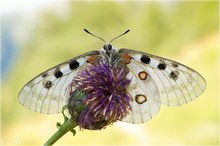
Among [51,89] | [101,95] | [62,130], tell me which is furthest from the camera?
[51,89]

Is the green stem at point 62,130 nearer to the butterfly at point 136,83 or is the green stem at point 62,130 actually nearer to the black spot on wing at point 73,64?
the butterfly at point 136,83

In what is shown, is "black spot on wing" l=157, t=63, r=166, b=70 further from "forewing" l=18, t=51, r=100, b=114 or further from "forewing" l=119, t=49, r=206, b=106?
"forewing" l=18, t=51, r=100, b=114

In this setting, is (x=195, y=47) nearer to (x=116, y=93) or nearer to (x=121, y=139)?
(x=121, y=139)

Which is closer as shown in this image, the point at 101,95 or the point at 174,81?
the point at 101,95

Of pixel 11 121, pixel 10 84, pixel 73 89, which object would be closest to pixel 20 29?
pixel 10 84

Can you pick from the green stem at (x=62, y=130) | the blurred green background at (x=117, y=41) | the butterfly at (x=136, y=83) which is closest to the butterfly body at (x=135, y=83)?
the butterfly at (x=136, y=83)

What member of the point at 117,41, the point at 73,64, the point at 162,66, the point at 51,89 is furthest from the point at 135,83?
the point at 117,41

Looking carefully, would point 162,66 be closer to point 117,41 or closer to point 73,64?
point 73,64
